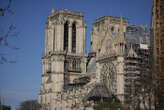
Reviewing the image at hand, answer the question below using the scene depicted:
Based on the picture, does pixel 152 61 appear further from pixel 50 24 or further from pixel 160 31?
pixel 50 24

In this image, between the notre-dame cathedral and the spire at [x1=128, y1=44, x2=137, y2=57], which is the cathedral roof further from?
the spire at [x1=128, y1=44, x2=137, y2=57]

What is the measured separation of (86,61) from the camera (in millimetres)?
134625

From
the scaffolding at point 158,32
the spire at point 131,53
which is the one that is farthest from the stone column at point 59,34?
the scaffolding at point 158,32

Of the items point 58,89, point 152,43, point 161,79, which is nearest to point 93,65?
point 58,89

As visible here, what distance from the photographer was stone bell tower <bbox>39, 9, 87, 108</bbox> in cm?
12925

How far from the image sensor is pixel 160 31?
9925 centimetres

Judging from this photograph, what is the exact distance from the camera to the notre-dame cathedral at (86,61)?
10169 cm

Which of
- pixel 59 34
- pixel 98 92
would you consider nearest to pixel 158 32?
pixel 98 92

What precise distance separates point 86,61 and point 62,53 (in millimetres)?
8605

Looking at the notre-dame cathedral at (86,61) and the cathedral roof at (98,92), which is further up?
the notre-dame cathedral at (86,61)

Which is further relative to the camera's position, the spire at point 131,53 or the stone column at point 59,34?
the stone column at point 59,34

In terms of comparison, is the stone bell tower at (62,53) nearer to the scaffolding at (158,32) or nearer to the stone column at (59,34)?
the stone column at (59,34)

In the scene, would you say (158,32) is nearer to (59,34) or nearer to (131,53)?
(131,53)

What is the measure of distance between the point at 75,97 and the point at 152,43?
27.3 m
